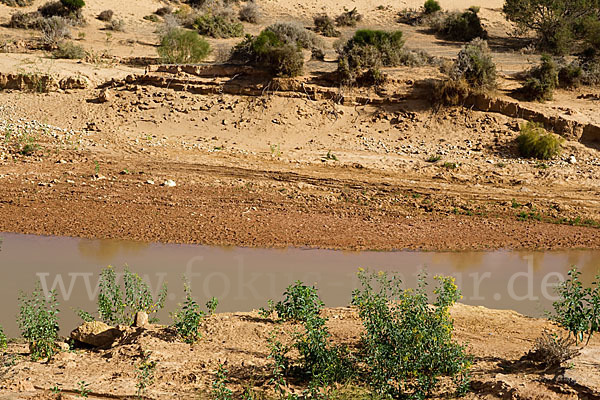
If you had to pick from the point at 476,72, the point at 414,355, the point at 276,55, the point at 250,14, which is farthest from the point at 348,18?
the point at 414,355

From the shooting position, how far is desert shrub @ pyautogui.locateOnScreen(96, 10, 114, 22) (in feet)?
93.3

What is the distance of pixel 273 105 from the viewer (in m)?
18.1

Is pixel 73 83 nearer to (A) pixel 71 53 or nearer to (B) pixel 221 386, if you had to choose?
(A) pixel 71 53

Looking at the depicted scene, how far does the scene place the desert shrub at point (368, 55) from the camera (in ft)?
60.4

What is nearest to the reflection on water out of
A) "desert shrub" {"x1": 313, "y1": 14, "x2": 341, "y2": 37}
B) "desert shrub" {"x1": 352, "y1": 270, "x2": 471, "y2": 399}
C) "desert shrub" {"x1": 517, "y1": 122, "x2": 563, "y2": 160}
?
"desert shrub" {"x1": 352, "y1": 270, "x2": 471, "y2": 399}

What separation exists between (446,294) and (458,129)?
1132 centimetres

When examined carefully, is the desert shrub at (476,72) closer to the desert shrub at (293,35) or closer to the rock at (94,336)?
the desert shrub at (293,35)

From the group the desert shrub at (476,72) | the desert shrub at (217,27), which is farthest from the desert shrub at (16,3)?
the desert shrub at (476,72)

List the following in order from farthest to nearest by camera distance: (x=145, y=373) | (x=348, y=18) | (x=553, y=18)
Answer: (x=348, y=18) < (x=553, y=18) < (x=145, y=373)

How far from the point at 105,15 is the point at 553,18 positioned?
19.5 metres

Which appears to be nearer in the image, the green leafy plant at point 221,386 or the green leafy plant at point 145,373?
the green leafy plant at point 221,386

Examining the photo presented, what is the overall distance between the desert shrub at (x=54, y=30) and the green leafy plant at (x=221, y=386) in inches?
780

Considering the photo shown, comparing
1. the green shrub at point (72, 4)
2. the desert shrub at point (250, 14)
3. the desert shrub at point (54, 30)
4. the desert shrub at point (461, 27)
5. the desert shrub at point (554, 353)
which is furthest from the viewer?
the desert shrub at point (250, 14)

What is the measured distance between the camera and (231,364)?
6828 mm
